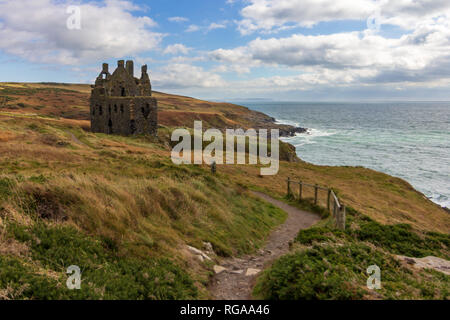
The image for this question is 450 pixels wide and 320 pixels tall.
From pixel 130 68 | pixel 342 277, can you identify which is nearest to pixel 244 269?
pixel 342 277

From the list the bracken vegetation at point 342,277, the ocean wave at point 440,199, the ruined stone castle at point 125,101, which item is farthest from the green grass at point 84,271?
the ocean wave at point 440,199

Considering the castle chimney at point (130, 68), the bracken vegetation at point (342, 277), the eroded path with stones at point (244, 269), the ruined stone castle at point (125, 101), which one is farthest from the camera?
the castle chimney at point (130, 68)

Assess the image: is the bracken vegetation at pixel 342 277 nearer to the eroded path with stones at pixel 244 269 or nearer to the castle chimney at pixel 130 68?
the eroded path with stones at pixel 244 269

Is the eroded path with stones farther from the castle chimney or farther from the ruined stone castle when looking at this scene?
the castle chimney

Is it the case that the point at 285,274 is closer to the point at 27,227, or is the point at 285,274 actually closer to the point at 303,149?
the point at 27,227

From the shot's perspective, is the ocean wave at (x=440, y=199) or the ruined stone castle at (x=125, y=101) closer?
the ocean wave at (x=440, y=199)

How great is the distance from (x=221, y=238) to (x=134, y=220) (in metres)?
3.28

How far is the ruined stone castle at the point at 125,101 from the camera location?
43031mm

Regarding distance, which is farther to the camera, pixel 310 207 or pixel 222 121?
pixel 222 121

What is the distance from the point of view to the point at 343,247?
828 centimetres

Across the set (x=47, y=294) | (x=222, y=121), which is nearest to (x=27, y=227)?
(x=47, y=294)

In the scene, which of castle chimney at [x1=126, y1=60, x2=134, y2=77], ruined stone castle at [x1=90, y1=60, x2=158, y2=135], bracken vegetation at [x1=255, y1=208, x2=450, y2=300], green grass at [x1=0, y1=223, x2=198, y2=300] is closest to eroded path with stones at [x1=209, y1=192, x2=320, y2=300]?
bracken vegetation at [x1=255, y1=208, x2=450, y2=300]

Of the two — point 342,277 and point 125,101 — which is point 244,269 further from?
point 125,101

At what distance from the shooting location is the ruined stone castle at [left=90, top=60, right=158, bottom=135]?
43031 millimetres
